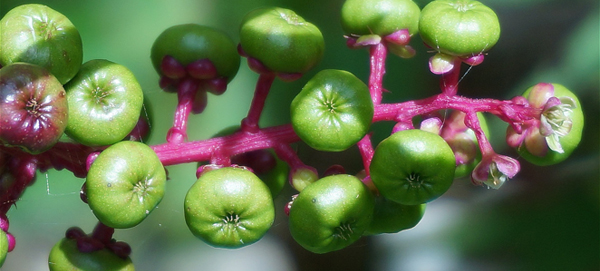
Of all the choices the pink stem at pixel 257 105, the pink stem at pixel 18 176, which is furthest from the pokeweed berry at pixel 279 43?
the pink stem at pixel 18 176

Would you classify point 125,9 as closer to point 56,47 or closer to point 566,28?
point 56,47

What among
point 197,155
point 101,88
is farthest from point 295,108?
point 101,88

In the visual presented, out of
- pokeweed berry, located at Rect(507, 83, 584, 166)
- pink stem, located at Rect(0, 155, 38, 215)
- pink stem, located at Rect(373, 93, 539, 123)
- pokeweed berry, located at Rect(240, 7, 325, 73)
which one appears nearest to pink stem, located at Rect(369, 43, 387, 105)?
pink stem, located at Rect(373, 93, 539, 123)

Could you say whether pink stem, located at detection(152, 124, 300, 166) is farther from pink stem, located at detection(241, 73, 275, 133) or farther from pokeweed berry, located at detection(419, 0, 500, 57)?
pokeweed berry, located at detection(419, 0, 500, 57)

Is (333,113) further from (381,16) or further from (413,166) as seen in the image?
(381,16)

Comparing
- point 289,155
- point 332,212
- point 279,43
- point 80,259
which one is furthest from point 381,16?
point 80,259
